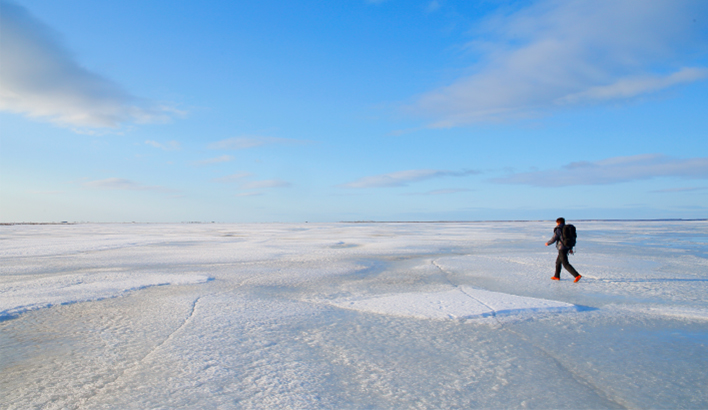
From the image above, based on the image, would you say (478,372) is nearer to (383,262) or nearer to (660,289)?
(660,289)

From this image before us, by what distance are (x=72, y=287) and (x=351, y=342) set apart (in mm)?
5184

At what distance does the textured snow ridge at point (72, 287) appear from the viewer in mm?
5298

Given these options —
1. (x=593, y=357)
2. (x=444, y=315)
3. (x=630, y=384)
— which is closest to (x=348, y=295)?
(x=444, y=315)

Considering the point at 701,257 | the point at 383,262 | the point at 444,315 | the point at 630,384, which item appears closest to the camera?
the point at 630,384

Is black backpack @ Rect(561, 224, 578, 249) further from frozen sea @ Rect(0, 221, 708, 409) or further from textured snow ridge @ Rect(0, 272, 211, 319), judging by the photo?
textured snow ridge @ Rect(0, 272, 211, 319)

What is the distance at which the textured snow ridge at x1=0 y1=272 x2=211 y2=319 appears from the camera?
5.30 m

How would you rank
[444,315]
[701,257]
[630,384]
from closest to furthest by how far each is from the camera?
[630,384]
[444,315]
[701,257]

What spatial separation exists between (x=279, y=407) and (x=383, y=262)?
309 inches

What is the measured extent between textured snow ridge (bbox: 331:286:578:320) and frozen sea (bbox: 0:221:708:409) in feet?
0.09

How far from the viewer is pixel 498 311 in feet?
16.1

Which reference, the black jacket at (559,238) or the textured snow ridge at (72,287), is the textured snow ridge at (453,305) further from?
the textured snow ridge at (72,287)

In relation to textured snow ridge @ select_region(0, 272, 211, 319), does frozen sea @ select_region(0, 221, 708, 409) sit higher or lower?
lower

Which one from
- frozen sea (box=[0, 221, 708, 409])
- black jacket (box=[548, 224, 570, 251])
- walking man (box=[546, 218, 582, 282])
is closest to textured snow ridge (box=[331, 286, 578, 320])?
frozen sea (box=[0, 221, 708, 409])

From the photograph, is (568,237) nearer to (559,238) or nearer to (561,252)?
(559,238)
